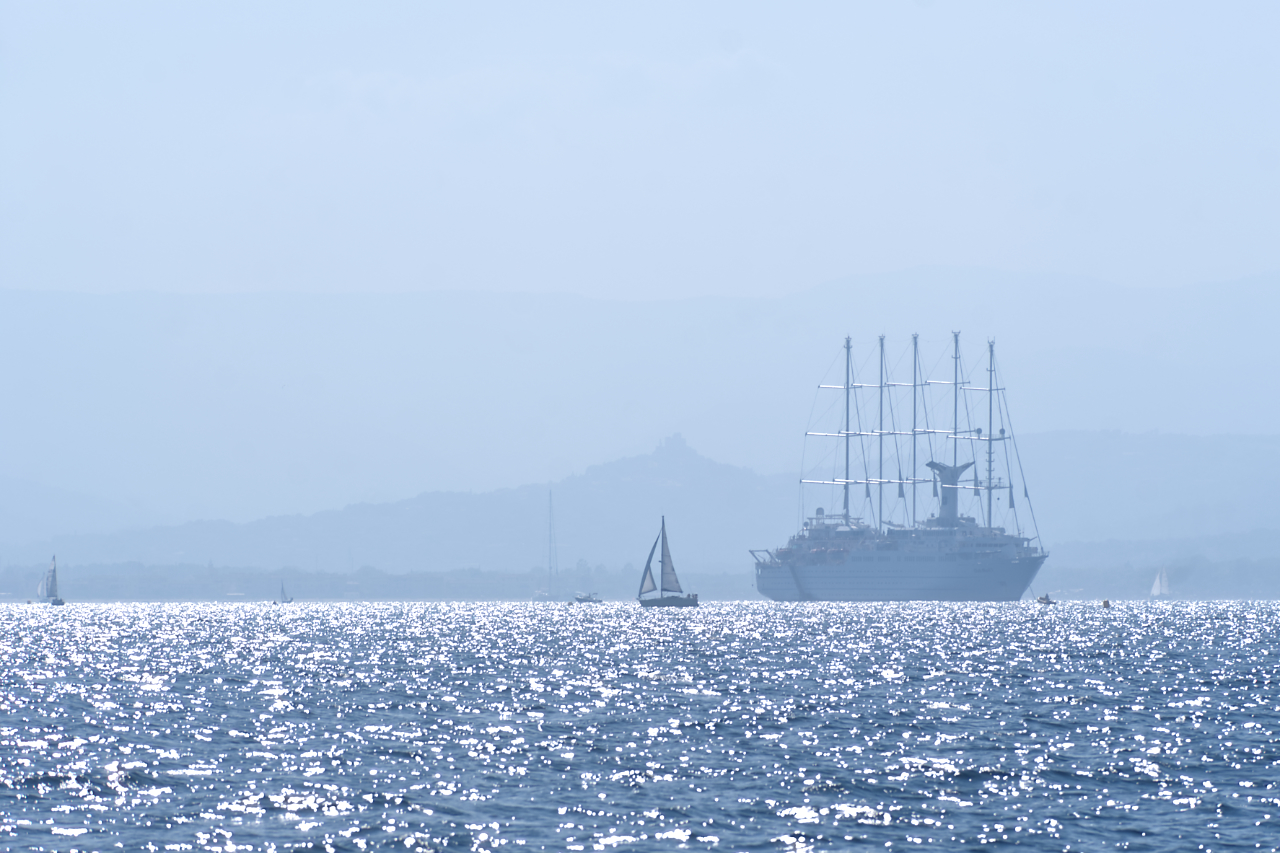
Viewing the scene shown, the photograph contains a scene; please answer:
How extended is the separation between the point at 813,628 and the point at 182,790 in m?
124

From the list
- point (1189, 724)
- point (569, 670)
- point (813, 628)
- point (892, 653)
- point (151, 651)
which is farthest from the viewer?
point (813, 628)

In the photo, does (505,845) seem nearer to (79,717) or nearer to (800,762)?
(800,762)

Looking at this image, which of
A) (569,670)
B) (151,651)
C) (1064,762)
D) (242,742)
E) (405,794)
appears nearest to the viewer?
(405,794)

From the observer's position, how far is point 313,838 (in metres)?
37.0

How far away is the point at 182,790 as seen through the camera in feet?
144

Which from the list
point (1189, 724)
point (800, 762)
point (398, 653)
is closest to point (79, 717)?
point (800, 762)

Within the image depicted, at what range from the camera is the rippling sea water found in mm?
38250

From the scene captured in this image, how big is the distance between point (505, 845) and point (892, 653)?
76.9 meters

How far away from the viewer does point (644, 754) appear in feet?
170

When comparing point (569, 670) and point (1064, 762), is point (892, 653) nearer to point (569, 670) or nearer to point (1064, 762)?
point (569, 670)

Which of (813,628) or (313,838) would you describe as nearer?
(313,838)

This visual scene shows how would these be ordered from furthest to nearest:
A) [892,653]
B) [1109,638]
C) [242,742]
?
[1109,638] → [892,653] → [242,742]

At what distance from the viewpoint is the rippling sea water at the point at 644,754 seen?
38.2m

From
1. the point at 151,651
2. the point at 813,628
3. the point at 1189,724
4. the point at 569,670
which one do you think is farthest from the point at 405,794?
the point at 813,628
